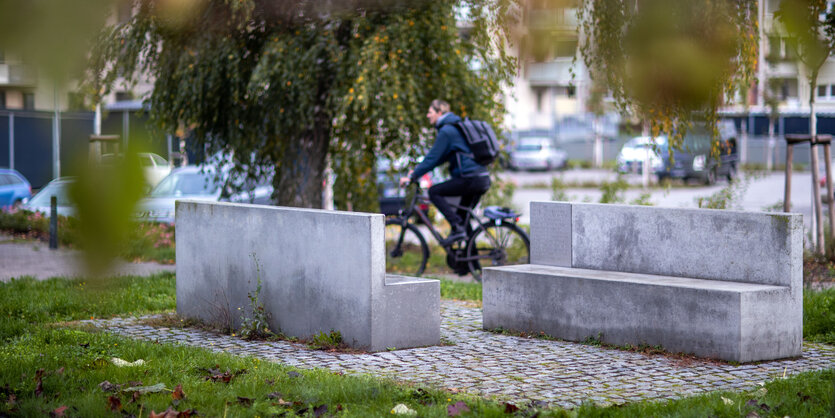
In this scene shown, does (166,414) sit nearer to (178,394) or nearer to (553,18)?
(178,394)

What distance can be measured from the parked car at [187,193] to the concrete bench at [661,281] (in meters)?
2.76

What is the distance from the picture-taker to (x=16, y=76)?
973 mm

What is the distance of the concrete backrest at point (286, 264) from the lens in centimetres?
652

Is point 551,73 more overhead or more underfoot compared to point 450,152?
more underfoot

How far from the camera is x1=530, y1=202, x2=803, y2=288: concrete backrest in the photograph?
6.21m

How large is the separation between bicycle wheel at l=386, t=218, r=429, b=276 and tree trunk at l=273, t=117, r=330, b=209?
121cm

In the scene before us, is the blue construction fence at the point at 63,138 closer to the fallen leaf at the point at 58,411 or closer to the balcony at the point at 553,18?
the balcony at the point at 553,18

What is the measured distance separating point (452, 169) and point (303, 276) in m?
3.66

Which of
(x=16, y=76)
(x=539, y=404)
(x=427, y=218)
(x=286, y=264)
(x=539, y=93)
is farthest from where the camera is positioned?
(x=427, y=218)

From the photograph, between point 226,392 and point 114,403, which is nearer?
point 114,403

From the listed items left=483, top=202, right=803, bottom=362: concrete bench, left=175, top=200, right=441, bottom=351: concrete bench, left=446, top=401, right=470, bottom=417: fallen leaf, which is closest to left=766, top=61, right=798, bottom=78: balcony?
left=446, top=401, right=470, bottom=417: fallen leaf

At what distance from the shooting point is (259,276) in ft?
24.0

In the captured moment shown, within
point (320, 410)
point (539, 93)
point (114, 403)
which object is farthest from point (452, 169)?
point (539, 93)

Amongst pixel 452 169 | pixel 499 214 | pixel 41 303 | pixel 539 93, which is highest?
pixel 452 169
